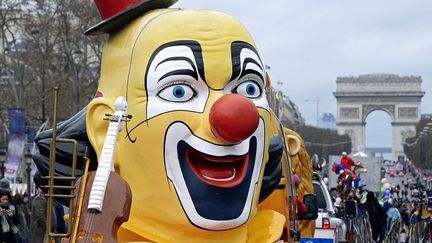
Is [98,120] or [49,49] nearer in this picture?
[98,120]

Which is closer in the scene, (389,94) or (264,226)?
(264,226)

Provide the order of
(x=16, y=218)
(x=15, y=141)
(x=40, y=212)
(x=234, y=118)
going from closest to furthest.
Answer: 1. (x=234, y=118)
2. (x=40, y=212)
3. (x=16, y=218)
4. (x=15, y=141)

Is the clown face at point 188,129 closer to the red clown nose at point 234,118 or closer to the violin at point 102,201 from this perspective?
the red clown nose at point 234,118

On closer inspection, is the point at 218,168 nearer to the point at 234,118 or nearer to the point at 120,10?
the point at 234,118

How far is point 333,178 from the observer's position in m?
33.3

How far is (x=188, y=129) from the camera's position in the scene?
616 centimetres

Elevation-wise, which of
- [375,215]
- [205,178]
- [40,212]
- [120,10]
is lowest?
[375,215]

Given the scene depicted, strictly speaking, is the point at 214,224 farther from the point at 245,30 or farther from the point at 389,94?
the point at 389,94

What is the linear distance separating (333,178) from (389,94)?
87.0 meters

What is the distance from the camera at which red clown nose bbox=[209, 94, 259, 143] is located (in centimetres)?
589

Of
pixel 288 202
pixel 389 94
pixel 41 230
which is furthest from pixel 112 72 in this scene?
pixel 389 94

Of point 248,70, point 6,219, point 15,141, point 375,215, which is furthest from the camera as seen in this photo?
point 15,141

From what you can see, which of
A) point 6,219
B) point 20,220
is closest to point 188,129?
point 6,219

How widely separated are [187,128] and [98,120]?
2.08ft
